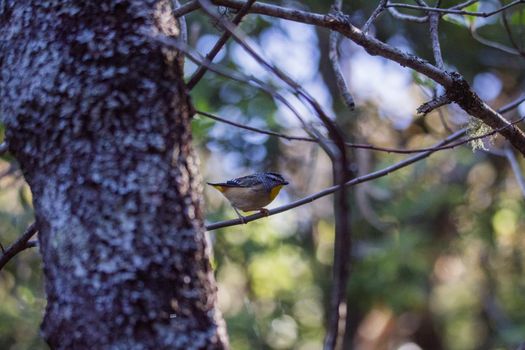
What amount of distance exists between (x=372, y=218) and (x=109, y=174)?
273 inches

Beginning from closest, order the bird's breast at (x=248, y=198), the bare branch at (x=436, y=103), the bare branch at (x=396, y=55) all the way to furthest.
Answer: the bare branch at (x=396, y=55)
the bare branch at (x=436, y=103)
the bird's breast at (x=248, y=198)

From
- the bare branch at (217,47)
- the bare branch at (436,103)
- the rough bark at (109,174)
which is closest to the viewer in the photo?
the rough bark at (109,174)

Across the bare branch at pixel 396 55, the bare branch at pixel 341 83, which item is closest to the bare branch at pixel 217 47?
the bare branch at pixel 396 55

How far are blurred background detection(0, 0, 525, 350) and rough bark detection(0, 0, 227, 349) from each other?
508cm

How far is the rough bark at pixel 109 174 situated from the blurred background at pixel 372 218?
5076 mm

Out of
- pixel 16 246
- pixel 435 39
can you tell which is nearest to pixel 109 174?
pixel 16 246

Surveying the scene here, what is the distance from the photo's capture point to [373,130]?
9.30m

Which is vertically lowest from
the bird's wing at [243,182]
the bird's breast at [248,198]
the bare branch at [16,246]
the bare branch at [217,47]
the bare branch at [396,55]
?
the bare branch at [16,246]

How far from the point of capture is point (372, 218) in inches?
330

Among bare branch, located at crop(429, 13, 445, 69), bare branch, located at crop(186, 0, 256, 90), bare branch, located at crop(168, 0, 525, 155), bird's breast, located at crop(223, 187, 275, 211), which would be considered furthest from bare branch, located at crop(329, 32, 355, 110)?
bird's breast, located at crop(223, 187, 275, 211)

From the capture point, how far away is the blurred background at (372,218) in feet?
25.5

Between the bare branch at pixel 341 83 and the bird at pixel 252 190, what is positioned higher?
the bird at pixel 252 190

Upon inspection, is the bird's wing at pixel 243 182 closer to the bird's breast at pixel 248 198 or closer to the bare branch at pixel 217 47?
the bird's breast at pixel 248 198

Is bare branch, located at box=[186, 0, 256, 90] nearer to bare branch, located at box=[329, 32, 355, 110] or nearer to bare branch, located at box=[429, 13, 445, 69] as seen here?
bare branch, located at box=[329, 32, 355, 110]
